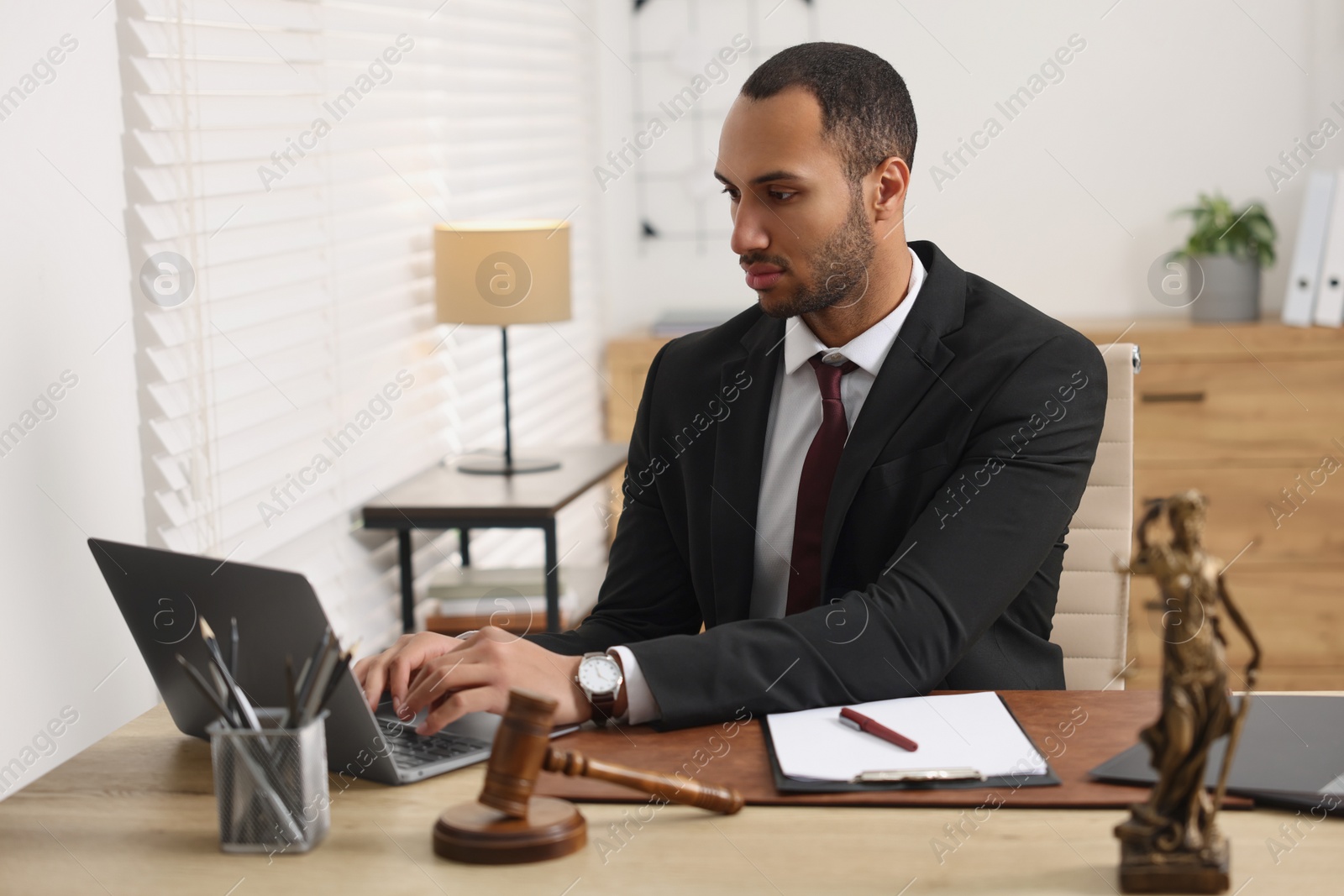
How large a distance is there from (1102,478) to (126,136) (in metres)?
A: 1.38

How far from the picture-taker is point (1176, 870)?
2.86ft

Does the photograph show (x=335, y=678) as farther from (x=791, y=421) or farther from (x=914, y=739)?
(x=791, y=421)

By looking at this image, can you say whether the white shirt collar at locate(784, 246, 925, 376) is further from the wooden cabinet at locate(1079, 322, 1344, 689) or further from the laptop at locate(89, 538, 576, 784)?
the wooden cabinet at locate(1079, 322, 1344, 689)

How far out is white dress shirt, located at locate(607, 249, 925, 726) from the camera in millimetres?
1638

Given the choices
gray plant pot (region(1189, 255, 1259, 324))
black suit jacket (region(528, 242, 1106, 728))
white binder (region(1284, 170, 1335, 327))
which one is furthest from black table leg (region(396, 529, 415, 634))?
white binder (region(1284, 170, 1335, 327))

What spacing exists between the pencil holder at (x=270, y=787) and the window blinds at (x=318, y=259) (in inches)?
38.3

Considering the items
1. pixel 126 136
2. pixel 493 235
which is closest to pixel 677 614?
pixel 126 136

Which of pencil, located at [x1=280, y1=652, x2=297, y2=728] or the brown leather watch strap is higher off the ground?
pencil, located at [x1=280, y1=652, x2=297, y2=728]

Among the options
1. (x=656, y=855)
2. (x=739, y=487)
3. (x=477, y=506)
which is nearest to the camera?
(x=656, y=855)

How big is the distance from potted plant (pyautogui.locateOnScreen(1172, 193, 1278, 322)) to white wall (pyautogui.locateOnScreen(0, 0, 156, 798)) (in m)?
2.83

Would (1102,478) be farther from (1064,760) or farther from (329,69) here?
(329,69)

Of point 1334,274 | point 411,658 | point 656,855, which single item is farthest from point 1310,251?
point 656,855

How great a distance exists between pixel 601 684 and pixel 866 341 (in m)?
0.63

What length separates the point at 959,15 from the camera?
3.88 metres
